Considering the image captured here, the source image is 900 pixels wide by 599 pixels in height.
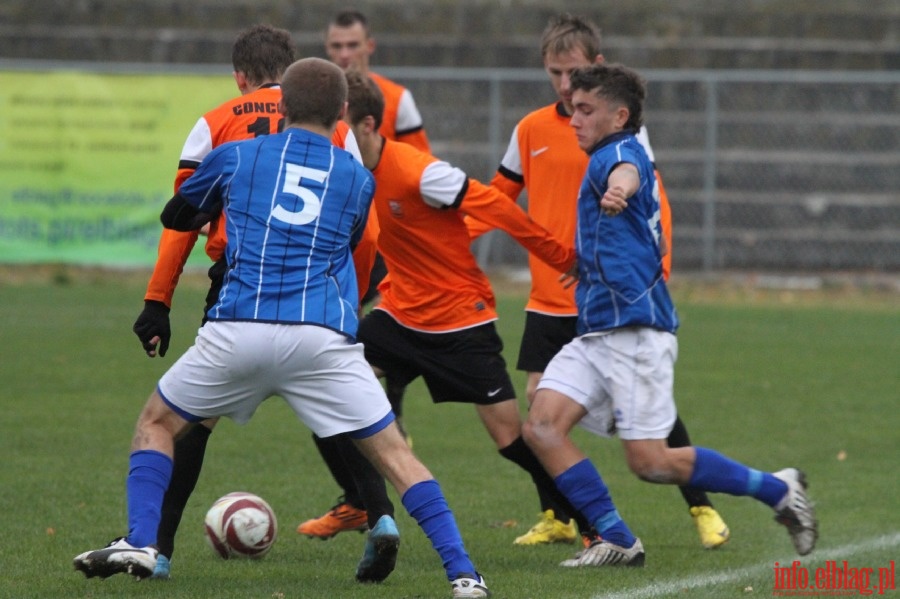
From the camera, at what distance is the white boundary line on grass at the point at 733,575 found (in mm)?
5195

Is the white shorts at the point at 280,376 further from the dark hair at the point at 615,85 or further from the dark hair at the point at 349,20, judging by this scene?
the dark hair at the point at 349,20

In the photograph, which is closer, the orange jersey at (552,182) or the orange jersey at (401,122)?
the orange jersey at (552,182)

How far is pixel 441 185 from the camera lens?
590 cm

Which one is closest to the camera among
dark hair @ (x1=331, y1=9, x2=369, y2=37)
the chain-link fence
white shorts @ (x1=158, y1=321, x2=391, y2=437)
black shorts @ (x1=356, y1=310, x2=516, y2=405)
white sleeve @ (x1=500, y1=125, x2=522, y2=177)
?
white shorts @ (x1=158, y1=321, x2=391, y2=437)

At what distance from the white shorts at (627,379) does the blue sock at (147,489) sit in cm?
156

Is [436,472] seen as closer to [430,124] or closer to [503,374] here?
[503,374]

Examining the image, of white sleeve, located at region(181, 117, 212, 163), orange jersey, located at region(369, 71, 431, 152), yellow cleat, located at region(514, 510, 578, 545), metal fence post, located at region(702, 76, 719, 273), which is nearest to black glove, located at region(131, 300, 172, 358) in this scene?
white sleeve, located at region(181, 117, 212, 163)

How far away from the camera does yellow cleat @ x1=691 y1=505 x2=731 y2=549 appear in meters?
6.23

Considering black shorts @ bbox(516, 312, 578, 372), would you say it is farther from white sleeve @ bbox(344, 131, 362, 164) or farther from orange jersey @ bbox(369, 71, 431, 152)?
orange jersey @ bbox(369, 71, 431, 152)

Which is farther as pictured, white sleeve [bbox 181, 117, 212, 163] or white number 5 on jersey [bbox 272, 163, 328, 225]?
white sleeve [bbox 181, 117, 212, 163]

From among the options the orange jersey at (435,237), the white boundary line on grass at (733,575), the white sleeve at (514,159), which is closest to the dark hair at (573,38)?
the white sleeve at (514,159)

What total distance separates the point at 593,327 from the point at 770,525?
1.85 meters

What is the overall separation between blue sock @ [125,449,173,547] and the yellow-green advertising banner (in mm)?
11646

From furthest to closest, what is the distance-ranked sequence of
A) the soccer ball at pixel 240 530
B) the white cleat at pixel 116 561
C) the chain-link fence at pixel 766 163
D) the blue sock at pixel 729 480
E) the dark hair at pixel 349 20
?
the chain-link fence at pixel 766 163 < the dark hair at pixel 349 20 < the soccer ball at pixel 240 530 < the blue sock at pixel 729 480 < the white cleat at pixel 116 561
